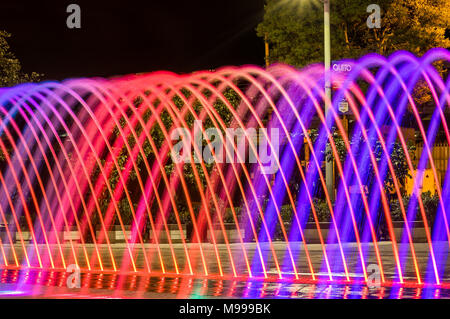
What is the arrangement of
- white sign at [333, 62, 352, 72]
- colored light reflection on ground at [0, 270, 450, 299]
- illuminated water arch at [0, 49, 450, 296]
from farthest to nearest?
white sign at [333, 62, 352, 72], illuminated water arch at [0, 49, 450, 296], colored light reflection on ground at [0, 270, 450, 299]

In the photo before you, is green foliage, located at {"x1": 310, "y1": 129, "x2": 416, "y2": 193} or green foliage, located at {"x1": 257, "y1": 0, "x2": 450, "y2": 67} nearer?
green foliage, located at {"x1": 310, "y1": 129, "x2": 416, "y2": 193}

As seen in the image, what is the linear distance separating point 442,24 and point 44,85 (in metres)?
25.5

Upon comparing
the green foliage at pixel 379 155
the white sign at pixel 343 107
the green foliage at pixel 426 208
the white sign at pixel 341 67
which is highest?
the white sign at pixel 341 67

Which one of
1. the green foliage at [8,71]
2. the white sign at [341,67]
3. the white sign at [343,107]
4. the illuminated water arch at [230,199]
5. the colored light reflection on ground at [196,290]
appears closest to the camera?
the colored light reflection on ground at [196,290]

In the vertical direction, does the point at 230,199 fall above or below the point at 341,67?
below

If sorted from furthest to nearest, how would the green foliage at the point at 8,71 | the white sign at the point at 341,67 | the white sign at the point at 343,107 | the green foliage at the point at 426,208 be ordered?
the green foliage at the point at 8,71
the white sign at the point at 341,67
the white sign at the point at 343,107
the green foliage at the point at 426,208

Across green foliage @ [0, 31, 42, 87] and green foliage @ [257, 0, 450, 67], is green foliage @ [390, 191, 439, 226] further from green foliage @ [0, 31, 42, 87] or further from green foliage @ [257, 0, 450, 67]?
green foliage @ [0, 31, 42, 87]

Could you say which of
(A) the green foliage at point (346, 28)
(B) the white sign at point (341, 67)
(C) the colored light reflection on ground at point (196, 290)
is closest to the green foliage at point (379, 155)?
(B) the white sign at point (341, 67)

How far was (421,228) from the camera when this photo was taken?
3005cm

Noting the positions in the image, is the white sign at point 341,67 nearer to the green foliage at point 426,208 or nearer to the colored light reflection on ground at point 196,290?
the green foliage at point 426,208

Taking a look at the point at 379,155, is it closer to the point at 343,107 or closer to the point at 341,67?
the point at 343,107

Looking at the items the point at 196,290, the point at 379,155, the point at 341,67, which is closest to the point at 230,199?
the point at 379,155

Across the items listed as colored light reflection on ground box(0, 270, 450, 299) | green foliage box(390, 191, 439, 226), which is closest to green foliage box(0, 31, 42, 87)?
green foliage box(390, 191, 439, 226)

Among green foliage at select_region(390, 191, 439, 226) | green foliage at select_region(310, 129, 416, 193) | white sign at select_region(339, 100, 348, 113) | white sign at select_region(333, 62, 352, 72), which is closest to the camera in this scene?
green foliage at select_region(310, 129, 416, 193)
